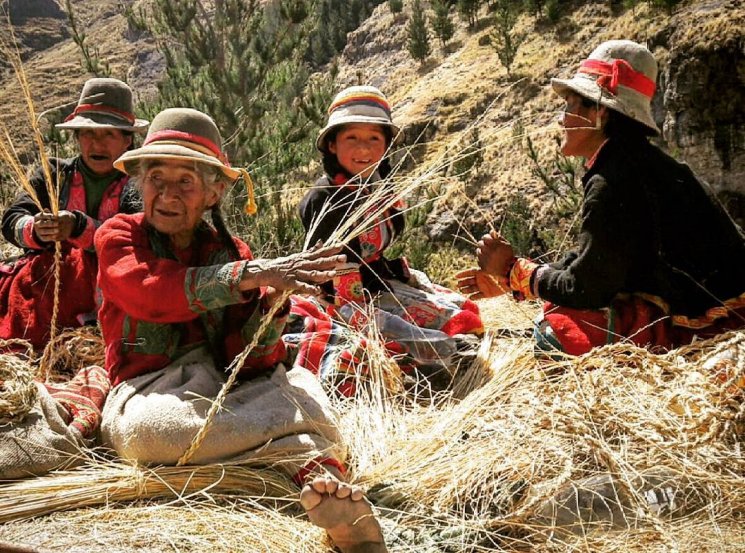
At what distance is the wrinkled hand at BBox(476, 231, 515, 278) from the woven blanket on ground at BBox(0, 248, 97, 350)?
1.84 metres

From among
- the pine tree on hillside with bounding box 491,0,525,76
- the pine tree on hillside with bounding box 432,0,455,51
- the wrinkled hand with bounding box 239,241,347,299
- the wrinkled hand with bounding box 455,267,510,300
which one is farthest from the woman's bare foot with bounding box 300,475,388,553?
the pine tree on hillside with bounding box 432,0,455,51

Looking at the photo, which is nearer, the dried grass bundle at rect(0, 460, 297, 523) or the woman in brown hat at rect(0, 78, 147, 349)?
the dried grass bundle at rect(0, 460, 297, 523)

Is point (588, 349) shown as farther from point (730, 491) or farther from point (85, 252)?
point (85, 252)

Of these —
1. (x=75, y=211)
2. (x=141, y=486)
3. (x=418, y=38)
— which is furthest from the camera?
(x=418, y=38)

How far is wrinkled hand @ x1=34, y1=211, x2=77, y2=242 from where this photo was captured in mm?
3314

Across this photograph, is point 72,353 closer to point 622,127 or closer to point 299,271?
point 299,271

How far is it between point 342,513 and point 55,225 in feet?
6.86

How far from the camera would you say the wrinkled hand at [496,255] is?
3158 millimetres

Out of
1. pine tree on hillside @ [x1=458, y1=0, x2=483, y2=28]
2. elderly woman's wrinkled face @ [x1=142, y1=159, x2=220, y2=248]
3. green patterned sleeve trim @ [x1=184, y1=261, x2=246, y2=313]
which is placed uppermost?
pine tree on hillside @ [x1=458, y1=0, x2=483, y2=28]

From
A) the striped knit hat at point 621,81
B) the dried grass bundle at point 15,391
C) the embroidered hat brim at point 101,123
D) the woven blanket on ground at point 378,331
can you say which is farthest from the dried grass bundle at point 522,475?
the embroidered hat brim at point 101,123

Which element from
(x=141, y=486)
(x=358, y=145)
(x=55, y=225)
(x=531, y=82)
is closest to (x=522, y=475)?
(x=141, y=486)

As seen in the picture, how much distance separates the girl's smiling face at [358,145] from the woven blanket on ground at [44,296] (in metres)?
1.29

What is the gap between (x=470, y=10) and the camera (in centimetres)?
2906

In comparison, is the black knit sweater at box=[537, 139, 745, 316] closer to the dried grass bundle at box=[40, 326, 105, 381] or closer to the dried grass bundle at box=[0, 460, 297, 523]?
the dried grass bundle at box=[0, 460, 297, 523]
